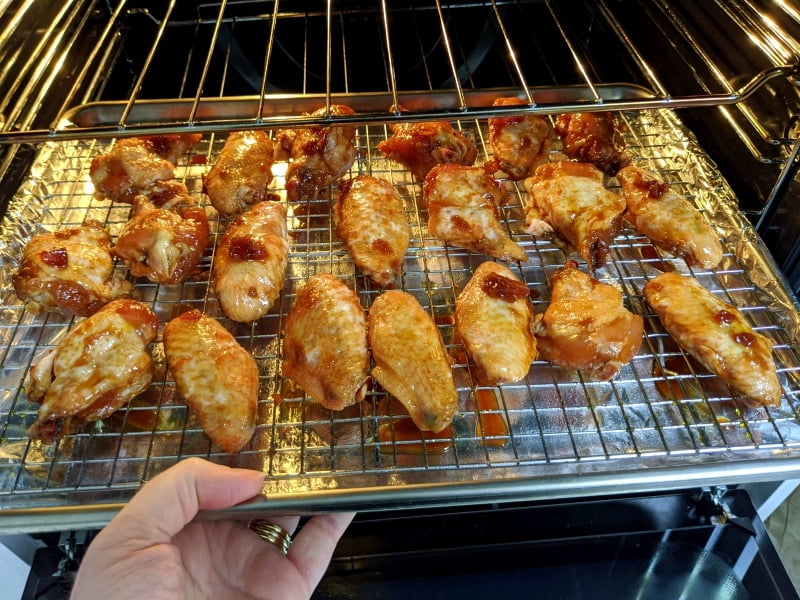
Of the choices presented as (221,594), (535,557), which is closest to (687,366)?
(535,557)

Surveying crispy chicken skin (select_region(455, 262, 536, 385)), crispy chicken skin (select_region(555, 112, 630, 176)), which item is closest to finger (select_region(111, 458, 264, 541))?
crispy chicken skin (select_region(455, 262, 536, 385))

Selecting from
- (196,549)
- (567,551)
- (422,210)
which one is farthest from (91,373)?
(567,551)

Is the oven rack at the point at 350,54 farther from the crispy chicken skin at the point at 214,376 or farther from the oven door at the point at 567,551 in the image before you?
the oven door at the point at 567,551

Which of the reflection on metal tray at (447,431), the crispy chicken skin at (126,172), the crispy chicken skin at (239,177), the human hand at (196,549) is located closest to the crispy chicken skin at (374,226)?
the reflection on metal tray at (447,431)

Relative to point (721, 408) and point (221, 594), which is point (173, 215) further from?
point (721, 408)

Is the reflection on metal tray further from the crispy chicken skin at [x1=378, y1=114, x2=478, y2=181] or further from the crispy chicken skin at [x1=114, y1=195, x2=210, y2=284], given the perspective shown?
the crispy chicken skin at [x1=378, y1=114, x2=478, y2=181]

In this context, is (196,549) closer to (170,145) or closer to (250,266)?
A: (250,266)
